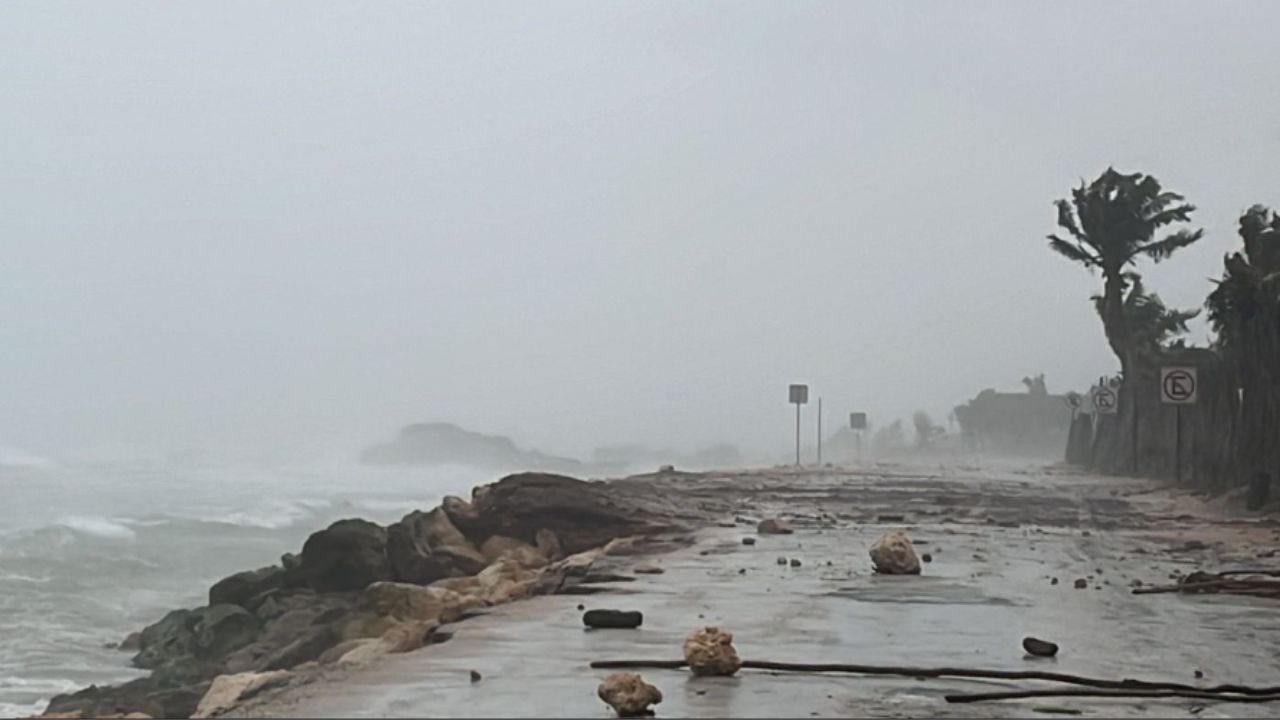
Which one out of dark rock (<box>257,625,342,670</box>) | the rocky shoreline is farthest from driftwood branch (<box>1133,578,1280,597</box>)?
dark rock (<box>257,625,342,670</box>)

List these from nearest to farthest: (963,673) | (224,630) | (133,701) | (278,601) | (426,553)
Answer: (963,673) < (133,701) < (224,630) < (278,601) < (426,553)

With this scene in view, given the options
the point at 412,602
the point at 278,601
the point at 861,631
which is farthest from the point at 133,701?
the point at 861,631

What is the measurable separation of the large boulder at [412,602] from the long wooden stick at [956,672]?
174 inches

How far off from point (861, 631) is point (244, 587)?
11.5 metres

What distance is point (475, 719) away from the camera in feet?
25.1

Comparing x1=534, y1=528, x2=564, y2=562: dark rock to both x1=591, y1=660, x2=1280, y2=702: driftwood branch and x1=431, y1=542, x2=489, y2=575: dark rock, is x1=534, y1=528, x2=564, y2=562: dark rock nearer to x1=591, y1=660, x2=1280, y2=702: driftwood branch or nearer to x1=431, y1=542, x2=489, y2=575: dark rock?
x1=431, y1=542, x2=489, y2=575: dark rock

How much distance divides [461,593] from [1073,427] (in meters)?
59.9

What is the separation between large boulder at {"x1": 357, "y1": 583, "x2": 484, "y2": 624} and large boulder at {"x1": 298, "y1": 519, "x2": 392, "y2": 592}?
14.7 feet

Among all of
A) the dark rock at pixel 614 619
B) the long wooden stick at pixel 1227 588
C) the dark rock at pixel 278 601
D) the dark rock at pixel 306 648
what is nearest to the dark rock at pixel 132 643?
the dark rock at pixel 278 601

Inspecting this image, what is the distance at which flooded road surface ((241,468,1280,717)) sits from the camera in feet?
27.5

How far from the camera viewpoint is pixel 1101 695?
28.3 ft

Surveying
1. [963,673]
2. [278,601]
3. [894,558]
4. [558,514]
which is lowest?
[278,601]

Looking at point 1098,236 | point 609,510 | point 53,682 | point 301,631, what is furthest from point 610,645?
point 1098,236

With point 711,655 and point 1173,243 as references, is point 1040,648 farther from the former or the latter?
point 1173,243
